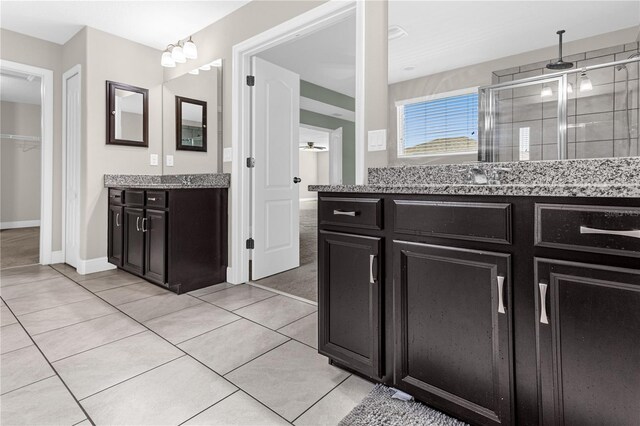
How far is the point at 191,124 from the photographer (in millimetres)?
3490

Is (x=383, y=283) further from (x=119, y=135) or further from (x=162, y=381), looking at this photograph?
(x=119, y=135)

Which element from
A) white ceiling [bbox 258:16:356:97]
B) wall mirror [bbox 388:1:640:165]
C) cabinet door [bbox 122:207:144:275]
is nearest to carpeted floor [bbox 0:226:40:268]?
cabinet door [bbox 122:207:144:275]

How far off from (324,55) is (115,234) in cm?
310

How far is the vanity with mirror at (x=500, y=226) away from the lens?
36.0 inches

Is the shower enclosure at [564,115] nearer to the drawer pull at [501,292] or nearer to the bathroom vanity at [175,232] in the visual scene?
the drawer pull at [501,292]

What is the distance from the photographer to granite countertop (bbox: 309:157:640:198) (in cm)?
91

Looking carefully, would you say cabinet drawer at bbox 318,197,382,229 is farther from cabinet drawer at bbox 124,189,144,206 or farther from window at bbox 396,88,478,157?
cabinet drawer at bbox 124,189,144,206

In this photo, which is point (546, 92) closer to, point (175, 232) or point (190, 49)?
point (175, 232)

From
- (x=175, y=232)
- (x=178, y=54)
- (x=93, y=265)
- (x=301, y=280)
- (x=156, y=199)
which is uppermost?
(x=178, y=54)

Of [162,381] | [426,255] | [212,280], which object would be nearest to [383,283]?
[426,255]

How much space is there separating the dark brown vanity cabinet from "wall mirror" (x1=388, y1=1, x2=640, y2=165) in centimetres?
170

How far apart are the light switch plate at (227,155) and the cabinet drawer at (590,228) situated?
102 inches

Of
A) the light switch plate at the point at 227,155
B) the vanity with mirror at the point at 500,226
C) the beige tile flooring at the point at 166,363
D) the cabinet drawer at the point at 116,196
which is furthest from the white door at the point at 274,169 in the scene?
the vanity with mirror at the point at 500,226

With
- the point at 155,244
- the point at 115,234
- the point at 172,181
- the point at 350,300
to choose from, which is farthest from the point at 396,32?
the point at 115,234
